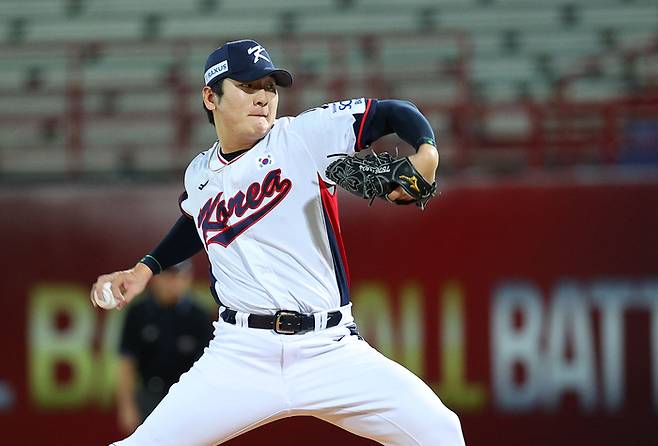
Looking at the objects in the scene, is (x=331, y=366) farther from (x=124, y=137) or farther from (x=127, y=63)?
(x=127, y=63)

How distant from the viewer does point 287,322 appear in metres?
3.82

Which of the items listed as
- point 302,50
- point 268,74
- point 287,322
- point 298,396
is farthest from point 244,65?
point 302,50

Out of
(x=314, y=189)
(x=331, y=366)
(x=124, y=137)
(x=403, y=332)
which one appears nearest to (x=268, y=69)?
(x=314, y=189)

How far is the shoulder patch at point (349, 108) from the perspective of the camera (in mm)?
3795

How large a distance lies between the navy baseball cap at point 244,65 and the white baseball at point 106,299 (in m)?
0.90

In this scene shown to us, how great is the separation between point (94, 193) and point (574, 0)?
23.6 feet

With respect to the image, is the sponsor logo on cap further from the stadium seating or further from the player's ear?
the stadium seating

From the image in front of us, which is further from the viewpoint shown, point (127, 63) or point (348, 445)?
point (127, 63)

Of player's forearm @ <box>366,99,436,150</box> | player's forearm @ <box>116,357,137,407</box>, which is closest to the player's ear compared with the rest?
player's forearm @ <box>366,99,436,150</box>

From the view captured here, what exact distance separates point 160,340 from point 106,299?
2.52 meters

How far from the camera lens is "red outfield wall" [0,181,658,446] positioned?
26.1 feet

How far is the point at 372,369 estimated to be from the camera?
12.3 feet

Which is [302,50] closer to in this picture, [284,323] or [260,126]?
[260,126]

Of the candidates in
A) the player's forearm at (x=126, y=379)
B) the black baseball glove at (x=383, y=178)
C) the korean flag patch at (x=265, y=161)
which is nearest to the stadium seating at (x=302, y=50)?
the player's forearm at (x=126, y=379)
